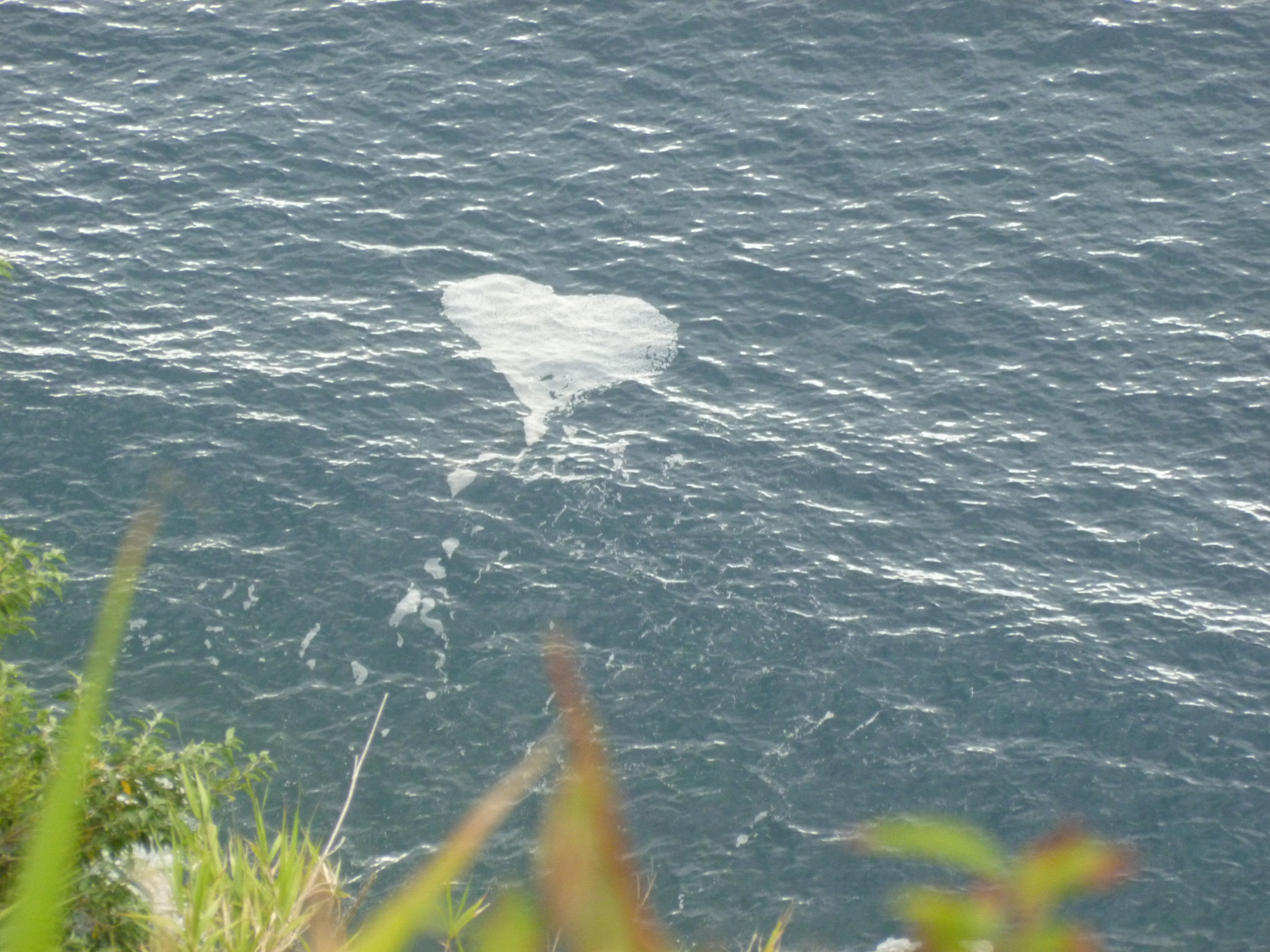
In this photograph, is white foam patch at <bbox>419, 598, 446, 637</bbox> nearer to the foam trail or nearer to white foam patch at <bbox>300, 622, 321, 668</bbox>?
white foam patch at <bbox>300, 622, 321, 668</bbox>

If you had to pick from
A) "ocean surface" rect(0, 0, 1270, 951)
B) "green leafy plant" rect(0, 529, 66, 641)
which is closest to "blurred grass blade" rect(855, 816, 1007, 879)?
"green leafy plant" rect(0, 529, 66, 641)

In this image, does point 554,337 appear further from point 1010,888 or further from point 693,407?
point 1010,888

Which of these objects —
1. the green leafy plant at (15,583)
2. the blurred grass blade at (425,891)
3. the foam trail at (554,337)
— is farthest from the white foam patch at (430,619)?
the blurred grass blade at (425,891)

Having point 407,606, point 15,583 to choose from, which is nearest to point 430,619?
point 407,606

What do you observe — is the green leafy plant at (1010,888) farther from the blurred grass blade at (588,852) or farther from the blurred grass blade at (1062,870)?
the blurred grass blade at (588,852)

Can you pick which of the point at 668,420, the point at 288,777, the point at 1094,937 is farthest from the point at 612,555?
the point at 1094,937

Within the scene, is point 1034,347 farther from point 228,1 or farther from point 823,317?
point 228,1
